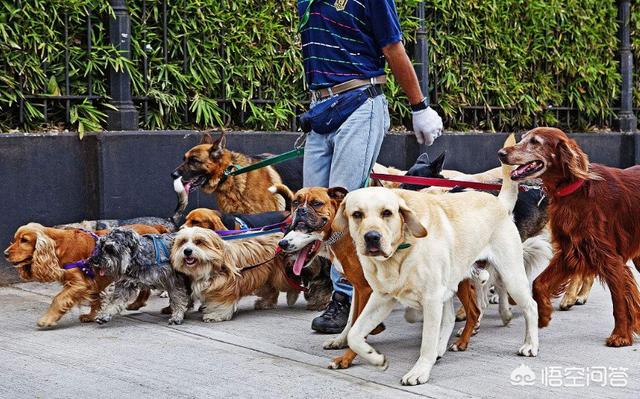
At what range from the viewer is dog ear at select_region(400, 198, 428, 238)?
16.9 ft

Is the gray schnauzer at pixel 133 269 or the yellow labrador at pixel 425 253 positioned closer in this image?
the yellow labrador at pixel 425 253

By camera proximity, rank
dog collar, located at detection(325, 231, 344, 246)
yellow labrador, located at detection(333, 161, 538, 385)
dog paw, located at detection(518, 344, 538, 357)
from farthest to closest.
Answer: dog collar, located at detection(325, 231, 344, 246)
dog paw, located at detection(518, 344, 538, 357)
yellow labrador, located at detection(333, 161, 538, 385)

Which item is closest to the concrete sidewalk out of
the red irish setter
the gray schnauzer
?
the gray schnauzer

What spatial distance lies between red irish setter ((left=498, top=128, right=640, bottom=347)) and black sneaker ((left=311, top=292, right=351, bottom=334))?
1.27m

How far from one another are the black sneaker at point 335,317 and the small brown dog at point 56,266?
63.0 inches

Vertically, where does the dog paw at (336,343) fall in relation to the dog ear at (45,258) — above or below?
below

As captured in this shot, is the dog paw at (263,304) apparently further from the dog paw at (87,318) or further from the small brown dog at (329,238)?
the small brown dog at (329,238)

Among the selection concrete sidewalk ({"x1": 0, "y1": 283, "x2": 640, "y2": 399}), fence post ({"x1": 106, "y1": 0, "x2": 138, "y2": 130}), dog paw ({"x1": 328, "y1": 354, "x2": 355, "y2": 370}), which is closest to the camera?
concrete sidewalk ({"x1": 0, "y1": 283, "x2": 640, "y2": 399})

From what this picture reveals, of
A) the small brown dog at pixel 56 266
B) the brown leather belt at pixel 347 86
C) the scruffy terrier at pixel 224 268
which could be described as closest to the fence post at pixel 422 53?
the scruffy terrier at pixel 224 268

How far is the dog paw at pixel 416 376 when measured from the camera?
5.09 m

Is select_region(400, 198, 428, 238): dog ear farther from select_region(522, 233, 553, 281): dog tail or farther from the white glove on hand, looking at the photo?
select_region(522, 233, 553, 281): dog tail

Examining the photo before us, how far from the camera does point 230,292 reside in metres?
6.90

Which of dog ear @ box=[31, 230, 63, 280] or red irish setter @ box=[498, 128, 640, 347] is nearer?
red irish setter @ box=[498, 128, 640, 347]

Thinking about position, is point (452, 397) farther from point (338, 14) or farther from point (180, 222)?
point (180, 222)
